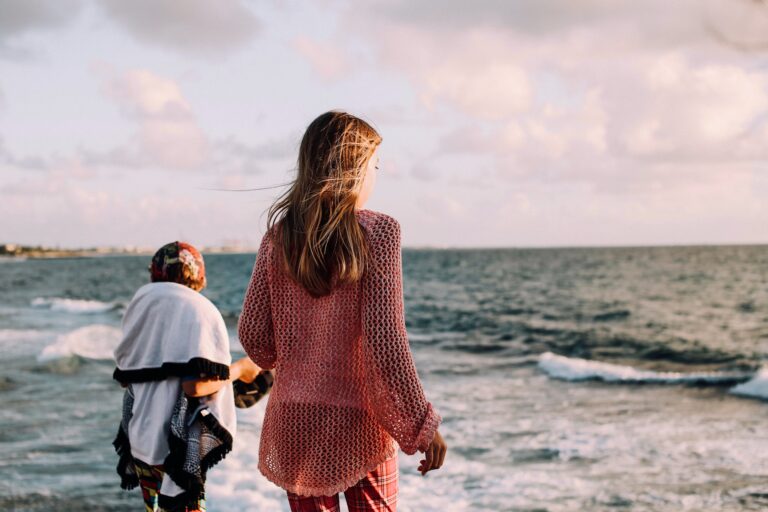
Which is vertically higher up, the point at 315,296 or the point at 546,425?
the point at 315,296

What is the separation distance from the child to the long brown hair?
0.86m

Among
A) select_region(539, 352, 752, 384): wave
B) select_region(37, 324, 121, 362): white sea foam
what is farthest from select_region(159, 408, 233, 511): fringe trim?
select_region(539, 352, 752, 384): wave

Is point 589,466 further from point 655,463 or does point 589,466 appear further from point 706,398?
point 706,398

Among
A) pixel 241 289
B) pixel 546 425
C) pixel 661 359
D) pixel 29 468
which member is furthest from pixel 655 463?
pixel 241 289

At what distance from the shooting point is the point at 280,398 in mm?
2115

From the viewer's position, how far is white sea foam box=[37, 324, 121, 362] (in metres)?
13.5

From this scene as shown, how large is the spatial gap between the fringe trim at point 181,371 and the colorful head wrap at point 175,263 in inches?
13.2

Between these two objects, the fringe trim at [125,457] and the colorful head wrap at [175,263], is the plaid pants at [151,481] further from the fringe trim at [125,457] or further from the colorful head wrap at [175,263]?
the colorful head wrap at [175,263]

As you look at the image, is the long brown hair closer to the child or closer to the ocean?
the child

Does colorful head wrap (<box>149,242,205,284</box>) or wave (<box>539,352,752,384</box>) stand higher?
colorful head wrap (<box>149,242,205,284</box>)

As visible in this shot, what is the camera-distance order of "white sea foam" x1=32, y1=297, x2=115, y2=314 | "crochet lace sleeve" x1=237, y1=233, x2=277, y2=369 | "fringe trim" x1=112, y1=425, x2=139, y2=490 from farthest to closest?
"white sea foam" x1=32, y1=297, x2=115, y2=314 → "fringe trim" x1=112, y1=425, x2=139, y2=490 → "crochet lace sleeve" x1=237, y1=233, x2=277, y2=369

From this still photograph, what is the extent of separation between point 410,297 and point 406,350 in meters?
32.7

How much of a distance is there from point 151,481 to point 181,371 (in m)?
0.52

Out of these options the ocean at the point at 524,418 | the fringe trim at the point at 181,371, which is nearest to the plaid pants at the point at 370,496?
the fringe trim at the point at 181,371
